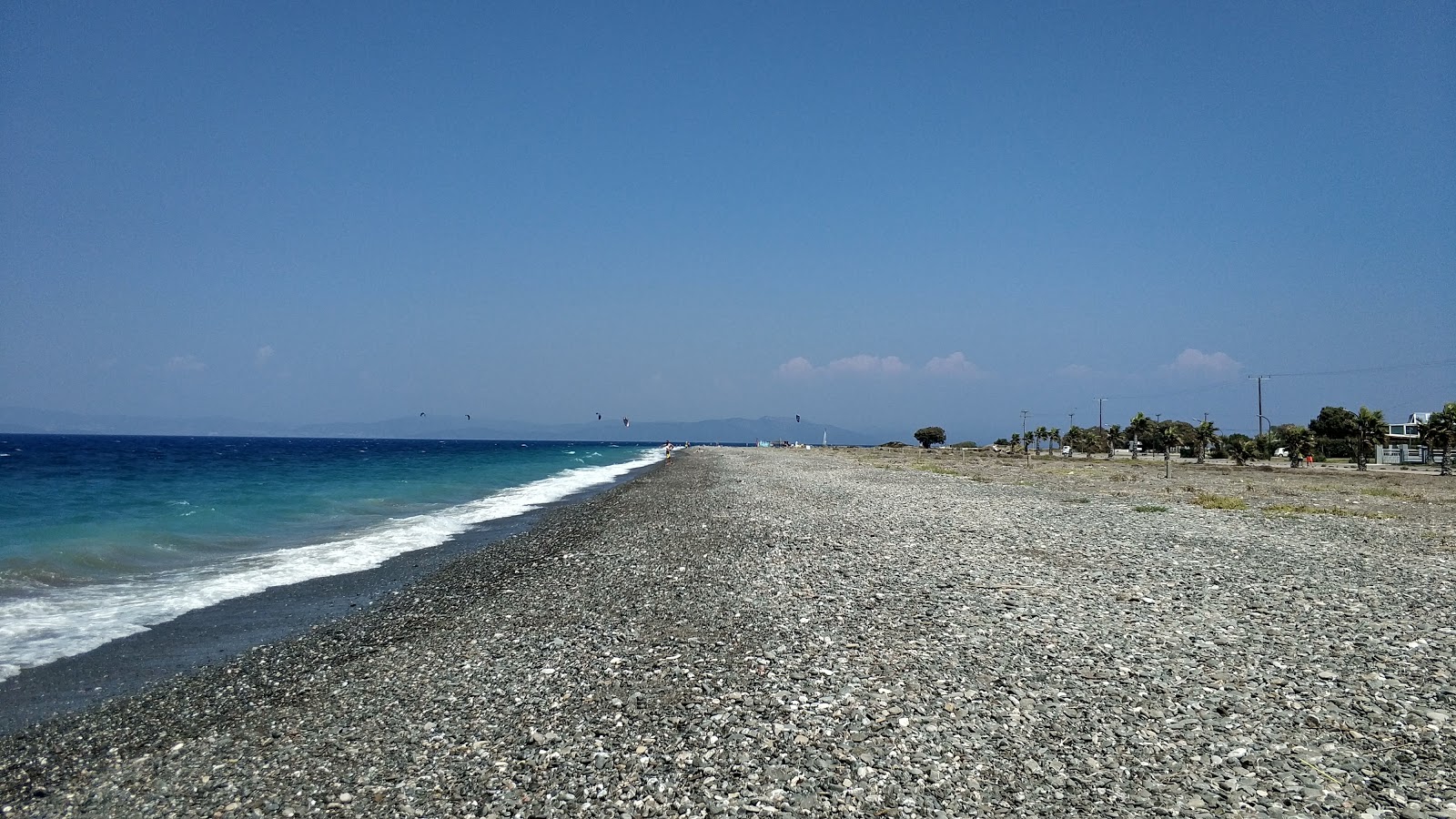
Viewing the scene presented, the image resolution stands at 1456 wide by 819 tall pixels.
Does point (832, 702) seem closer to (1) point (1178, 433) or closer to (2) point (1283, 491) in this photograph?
(2) point (1283, 491)

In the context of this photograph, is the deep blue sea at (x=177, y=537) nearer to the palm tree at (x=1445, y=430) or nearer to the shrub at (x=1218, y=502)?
the shrub at (x=1218, y=502)

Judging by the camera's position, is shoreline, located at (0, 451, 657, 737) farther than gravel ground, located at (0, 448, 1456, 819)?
Yes

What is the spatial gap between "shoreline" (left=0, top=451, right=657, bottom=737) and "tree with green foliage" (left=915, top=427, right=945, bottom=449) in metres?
136

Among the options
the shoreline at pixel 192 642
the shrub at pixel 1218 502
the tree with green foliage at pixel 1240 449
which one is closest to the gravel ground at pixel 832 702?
the shoreline at pixel 192 642

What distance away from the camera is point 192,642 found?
42.1 feet

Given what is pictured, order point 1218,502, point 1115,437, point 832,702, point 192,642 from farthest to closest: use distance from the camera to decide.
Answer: point 1115,437 → point 1218,502 → point 192,642 → point 832,702

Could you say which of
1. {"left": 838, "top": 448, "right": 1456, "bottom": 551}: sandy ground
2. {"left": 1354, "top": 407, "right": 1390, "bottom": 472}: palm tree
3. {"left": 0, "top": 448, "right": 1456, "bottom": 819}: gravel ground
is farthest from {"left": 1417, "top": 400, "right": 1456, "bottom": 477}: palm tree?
{"left": 0, "top": 448, "right": 1456, "bottom": 819}: gravel ground

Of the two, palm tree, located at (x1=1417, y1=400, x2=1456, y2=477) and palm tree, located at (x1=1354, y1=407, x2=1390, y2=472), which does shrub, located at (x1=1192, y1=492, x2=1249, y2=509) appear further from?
palm tree, located at (x1=1354, y1=407, x2=1390, y2=472)

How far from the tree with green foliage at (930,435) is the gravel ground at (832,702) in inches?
5222

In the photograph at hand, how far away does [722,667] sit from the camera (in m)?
9.77

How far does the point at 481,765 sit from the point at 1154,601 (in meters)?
11.9

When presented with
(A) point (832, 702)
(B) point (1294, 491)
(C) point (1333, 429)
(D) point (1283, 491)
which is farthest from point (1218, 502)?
(C) point (1333, 429)

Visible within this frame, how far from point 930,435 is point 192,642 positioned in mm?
144976

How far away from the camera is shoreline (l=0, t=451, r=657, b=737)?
10.1 metres
